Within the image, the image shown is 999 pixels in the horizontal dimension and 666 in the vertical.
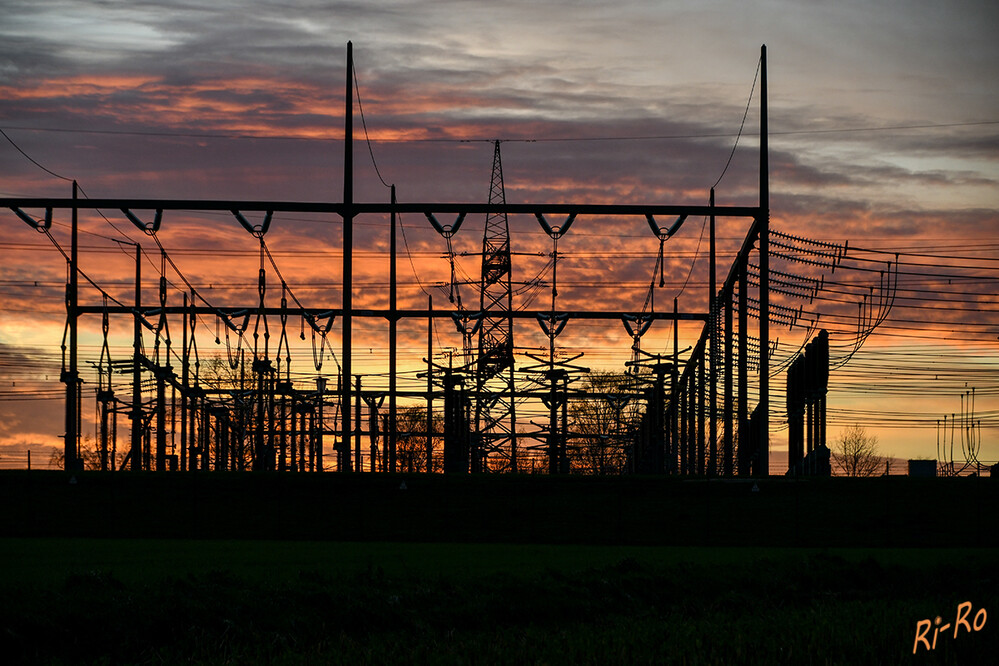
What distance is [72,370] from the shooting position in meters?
39.3

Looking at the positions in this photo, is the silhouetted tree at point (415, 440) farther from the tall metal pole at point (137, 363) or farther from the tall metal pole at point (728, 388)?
the tall metal pole at point (728, 388)

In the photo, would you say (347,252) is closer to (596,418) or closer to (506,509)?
(506,509)

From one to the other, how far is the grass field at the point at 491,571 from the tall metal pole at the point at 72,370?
6837 mm

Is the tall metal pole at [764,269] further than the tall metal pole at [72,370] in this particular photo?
No

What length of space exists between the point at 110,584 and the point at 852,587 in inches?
445

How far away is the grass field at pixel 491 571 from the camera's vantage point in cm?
1447

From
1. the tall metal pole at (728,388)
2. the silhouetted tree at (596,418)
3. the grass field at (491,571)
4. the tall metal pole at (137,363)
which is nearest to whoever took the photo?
the grass field at (491,571)

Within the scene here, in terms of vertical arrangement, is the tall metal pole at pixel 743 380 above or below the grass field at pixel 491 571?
above

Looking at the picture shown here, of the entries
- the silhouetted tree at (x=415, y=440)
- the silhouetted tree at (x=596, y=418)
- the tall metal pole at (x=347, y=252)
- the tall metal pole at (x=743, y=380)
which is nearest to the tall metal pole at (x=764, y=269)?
the tall metal pole at (x=743, y=380)

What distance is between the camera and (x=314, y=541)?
27875mm

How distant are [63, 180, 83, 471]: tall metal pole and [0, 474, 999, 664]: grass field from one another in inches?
269

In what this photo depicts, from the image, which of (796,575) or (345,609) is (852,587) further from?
(345,609)

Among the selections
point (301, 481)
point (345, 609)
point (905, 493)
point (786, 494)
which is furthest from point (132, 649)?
point (905, 493)

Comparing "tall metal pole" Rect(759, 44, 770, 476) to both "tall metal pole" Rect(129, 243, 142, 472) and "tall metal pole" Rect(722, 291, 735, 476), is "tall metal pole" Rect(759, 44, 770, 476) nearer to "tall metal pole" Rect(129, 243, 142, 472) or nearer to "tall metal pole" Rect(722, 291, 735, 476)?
"tall metal pole" Rect(722, 291, 735, 476)
